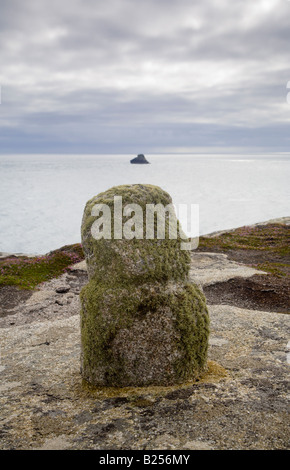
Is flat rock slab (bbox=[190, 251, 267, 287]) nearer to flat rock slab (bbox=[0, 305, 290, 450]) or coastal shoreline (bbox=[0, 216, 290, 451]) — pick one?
coastal shoreline (bbox=[0, 216, 290, 451])

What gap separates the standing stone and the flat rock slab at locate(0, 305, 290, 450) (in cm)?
38

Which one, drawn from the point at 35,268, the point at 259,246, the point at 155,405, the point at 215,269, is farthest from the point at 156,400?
the point at 259,246

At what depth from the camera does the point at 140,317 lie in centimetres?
857

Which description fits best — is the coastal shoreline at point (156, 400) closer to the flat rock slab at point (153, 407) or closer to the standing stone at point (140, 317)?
the flat rock slab at point (153, 407)

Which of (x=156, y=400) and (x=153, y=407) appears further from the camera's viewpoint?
(x=156, y=400)

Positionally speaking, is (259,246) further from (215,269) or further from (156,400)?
(156,400)

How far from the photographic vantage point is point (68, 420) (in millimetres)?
7438

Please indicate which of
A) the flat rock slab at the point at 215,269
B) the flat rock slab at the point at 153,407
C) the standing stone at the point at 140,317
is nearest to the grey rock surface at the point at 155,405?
the flat rock slab at the point at 153,407

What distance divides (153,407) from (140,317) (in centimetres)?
188

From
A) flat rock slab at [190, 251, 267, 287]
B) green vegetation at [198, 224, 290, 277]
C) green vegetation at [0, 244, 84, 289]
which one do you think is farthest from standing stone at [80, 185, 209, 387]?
green vegetation at [0, 244, 84, 289]

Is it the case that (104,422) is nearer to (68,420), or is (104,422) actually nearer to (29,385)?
(68,420)

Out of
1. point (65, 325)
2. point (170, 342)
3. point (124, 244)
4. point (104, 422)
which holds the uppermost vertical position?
point (124, 244)

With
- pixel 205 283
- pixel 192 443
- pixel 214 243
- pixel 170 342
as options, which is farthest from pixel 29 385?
pixel 214 243

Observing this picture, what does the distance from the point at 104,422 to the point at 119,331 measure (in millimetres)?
1905
